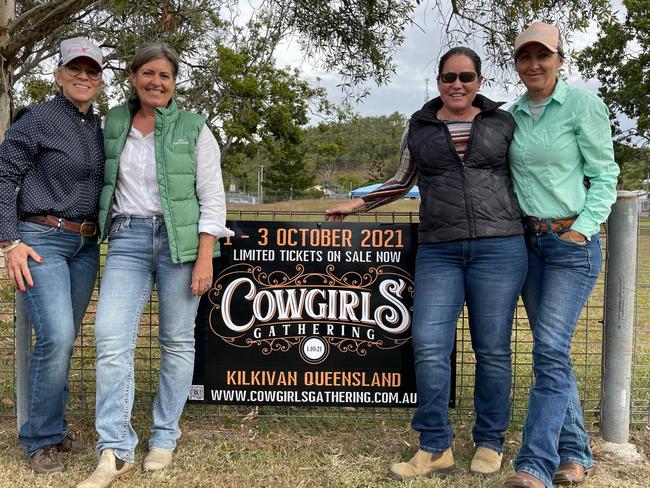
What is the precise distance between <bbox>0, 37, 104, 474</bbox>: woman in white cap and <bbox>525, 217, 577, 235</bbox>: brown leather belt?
2086 millimetres

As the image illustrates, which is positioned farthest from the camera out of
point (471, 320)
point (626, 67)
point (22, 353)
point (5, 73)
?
point (626, 67)

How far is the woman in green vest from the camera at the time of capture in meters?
3.05

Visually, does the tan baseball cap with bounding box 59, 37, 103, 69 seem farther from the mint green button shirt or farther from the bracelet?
the mint green button shirt

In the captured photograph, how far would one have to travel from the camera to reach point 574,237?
291 centimetres

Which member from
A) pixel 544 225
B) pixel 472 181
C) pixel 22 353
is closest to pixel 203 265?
pixel 22 353

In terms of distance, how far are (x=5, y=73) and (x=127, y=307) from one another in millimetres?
2991

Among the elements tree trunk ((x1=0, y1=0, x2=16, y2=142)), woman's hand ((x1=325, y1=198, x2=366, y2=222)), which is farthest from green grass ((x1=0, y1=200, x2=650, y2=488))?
tree trunk ((x1=0, y1=0, x2=16, y2=142))

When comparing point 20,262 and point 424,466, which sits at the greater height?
point 20,262

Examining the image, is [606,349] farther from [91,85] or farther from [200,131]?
[91,85]

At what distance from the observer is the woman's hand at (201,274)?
3104 mm

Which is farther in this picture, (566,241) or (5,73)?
(5,73)

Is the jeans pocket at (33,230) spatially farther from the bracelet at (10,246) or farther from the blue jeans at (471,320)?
the blue jeans at (471,320)

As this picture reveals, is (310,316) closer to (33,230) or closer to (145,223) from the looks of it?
(145,223)

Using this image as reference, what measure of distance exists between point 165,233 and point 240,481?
4.30ft
